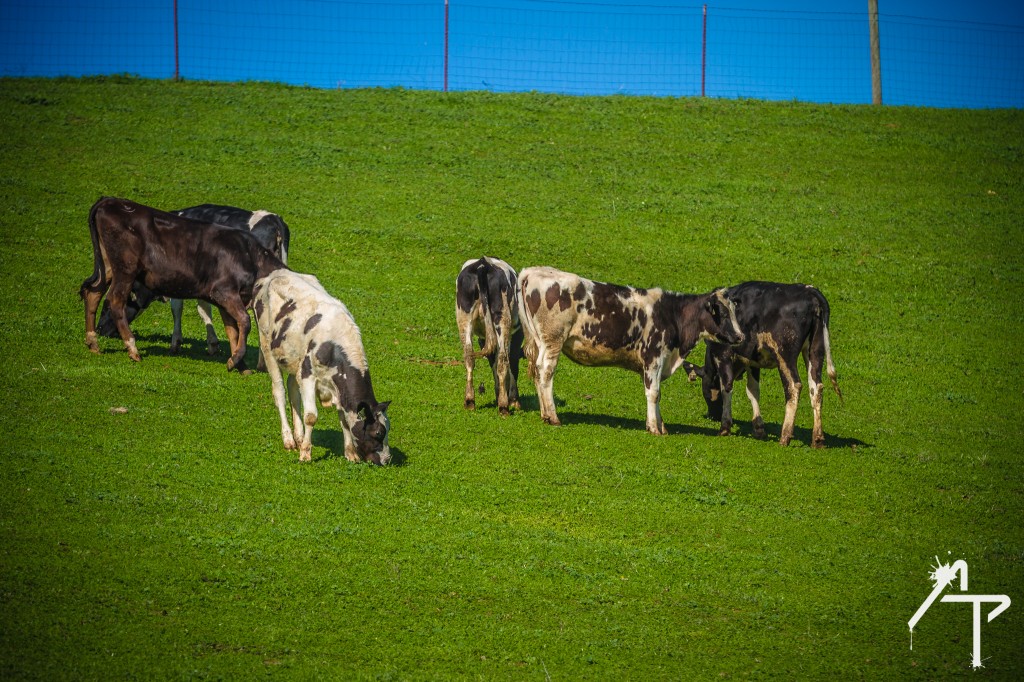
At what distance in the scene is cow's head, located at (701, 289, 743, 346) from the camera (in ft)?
59.7

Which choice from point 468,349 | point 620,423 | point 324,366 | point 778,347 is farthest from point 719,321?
point 324,366

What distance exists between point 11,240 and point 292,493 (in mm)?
16351

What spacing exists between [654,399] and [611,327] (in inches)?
57.4

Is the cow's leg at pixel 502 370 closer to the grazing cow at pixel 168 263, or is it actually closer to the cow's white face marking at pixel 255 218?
the grazing cow at pixel 168 263

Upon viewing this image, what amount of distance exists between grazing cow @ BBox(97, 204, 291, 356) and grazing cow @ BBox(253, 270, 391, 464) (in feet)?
16.4

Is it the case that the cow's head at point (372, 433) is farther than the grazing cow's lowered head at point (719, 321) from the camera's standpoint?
No

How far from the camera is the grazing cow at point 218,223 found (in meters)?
20.3

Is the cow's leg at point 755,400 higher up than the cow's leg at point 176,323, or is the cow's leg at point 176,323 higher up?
the cow's leg at point 176,323

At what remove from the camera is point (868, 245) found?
98.4 ft

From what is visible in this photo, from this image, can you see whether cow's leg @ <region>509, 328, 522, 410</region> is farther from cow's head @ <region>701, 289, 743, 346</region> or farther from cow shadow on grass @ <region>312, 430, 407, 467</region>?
cow shadow on grass @ <region>312, 430, 407, 467</region>

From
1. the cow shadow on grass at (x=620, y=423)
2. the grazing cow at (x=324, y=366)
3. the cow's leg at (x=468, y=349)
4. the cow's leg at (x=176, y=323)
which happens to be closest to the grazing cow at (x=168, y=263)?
the cow's leg at (x=176, y=323)

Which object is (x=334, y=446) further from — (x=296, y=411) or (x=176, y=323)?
(x=176, y=323)

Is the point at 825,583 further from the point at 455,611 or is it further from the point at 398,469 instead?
the point at 398,469

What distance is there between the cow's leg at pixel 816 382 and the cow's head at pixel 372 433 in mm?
7730
